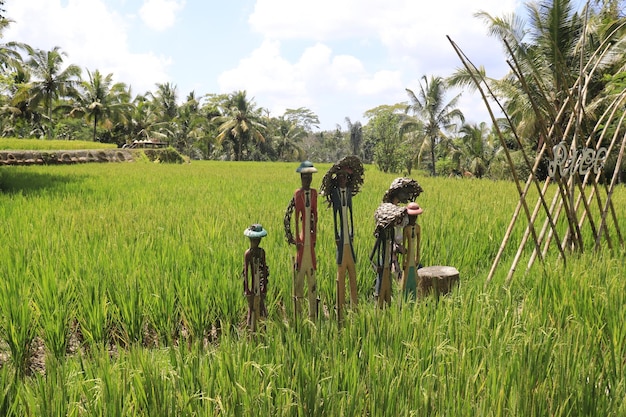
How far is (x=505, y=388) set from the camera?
152 cm

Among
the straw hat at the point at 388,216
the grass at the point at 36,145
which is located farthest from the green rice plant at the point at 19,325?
the grass at the point at 36,145

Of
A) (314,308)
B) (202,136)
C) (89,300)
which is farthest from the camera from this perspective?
(202,136)

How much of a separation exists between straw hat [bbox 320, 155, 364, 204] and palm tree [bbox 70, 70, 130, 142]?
1059 inches

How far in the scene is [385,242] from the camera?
2264 millimetres

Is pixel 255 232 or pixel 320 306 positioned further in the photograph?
pixel 320 306

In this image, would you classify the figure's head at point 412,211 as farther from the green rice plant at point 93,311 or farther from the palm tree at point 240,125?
the palm tree at point 240,125

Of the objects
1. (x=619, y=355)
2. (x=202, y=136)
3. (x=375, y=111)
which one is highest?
(x=375, y=111)

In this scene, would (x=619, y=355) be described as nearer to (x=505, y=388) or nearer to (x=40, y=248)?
(x=505, y=388)

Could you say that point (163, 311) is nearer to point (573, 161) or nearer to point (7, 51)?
point (573, 161)

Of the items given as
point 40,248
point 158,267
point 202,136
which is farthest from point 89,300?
point 202,136

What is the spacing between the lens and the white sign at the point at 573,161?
2996 millimetres

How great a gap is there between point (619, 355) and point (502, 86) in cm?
1459

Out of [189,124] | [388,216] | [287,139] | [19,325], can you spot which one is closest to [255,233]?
[388,216]

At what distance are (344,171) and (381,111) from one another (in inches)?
1488
